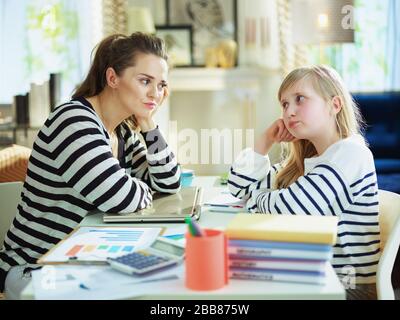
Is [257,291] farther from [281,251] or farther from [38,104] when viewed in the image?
[38,104]

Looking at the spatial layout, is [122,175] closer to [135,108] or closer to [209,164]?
[135,108]

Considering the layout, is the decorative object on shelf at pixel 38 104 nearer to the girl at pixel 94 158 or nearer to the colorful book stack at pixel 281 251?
the girl at pixel 94 158

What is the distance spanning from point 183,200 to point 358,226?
49 cm

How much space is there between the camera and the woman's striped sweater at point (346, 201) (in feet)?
4.81

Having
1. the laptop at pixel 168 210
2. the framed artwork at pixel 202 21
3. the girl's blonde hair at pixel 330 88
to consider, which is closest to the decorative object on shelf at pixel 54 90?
the framed artwork at pixel 202 21

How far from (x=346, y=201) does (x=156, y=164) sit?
66 centimetres

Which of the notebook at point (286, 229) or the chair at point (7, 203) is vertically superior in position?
the notebook at point (286, 229)

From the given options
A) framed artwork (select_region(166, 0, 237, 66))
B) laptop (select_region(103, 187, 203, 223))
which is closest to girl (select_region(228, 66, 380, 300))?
laptop (select_region(103, 187, 203, 223))

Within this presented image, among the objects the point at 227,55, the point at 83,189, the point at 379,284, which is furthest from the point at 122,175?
the point at 227,55

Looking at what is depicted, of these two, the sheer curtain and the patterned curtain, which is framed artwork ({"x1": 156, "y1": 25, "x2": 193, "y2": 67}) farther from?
the sheer curtain

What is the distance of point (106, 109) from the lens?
73.4 inches

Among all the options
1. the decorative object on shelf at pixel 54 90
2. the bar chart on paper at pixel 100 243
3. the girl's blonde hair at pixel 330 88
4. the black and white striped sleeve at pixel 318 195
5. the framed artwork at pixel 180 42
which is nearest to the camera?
the bar chart on paper at pixel 100 243

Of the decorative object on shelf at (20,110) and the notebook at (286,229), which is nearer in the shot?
the notebook at (286,229)

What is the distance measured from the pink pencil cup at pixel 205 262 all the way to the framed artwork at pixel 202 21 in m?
3.81
